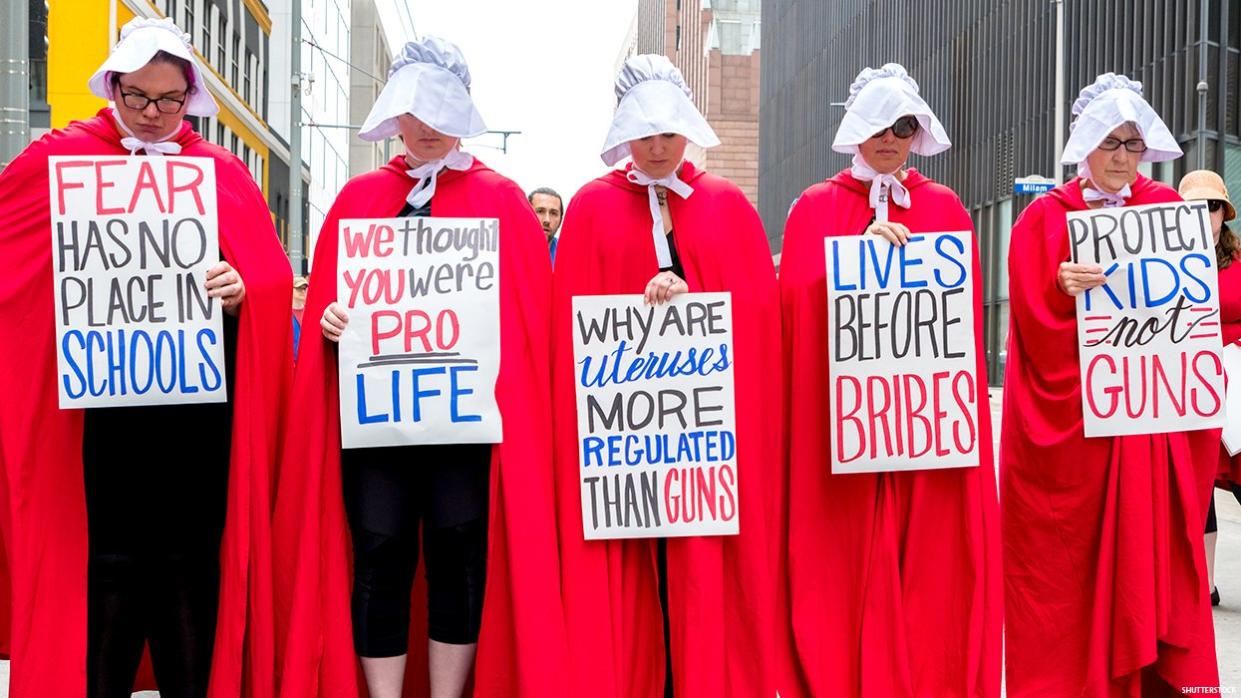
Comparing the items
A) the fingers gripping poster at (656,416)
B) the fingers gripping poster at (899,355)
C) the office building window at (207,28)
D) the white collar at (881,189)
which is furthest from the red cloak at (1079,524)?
the office building window at (207,28)

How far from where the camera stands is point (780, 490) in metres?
4.73

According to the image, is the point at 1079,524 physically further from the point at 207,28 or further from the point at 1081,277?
the point at 207,28

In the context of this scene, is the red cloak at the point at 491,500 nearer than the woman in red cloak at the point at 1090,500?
Yes

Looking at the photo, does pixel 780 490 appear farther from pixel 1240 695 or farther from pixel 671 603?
pixel 1240 695

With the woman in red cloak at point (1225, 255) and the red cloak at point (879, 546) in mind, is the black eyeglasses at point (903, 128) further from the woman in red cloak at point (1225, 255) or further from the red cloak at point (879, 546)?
the woman in red cloak at point (1225, 255)

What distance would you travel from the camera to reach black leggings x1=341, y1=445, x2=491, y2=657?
4219mm

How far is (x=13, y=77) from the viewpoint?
730 centimetres

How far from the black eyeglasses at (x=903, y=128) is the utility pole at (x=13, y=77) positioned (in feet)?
15.1

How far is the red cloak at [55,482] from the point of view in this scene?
421cm

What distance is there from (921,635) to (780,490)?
2.24ft

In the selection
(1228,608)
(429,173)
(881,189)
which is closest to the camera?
(429,173)

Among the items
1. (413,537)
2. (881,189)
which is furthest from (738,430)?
(413,537)

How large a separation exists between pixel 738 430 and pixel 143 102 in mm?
2053

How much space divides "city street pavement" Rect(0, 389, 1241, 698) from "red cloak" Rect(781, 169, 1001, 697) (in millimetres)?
333
